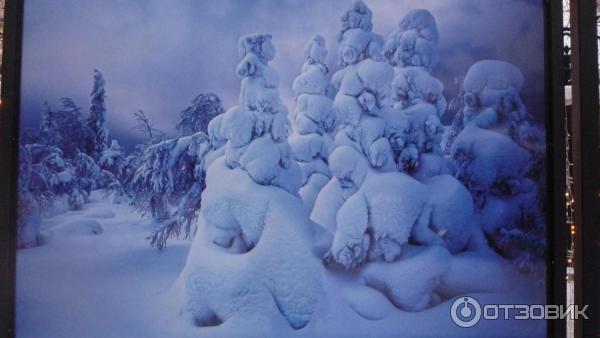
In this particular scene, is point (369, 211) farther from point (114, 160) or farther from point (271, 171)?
point (114, 160)

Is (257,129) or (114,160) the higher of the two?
A: (257,129)

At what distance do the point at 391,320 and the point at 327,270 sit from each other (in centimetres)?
42

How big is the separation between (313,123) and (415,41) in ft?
2.23

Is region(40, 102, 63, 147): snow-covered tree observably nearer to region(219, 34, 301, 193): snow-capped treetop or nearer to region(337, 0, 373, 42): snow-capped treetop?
region(219, 34, 301, 193): snow-capped treetop

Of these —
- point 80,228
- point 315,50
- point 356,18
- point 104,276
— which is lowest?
point 104,276

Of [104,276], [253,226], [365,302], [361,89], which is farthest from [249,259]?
[361,89]

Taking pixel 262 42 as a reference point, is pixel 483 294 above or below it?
below

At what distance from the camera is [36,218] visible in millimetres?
2588

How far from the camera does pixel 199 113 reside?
2627 mm

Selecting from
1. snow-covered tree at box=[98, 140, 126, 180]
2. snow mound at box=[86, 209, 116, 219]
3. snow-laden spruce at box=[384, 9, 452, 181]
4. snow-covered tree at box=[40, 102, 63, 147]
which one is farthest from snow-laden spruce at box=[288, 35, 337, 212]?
snow-covered tree at box=[40, 102, 63, 147]

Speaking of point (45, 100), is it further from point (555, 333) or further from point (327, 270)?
point (555, 333)

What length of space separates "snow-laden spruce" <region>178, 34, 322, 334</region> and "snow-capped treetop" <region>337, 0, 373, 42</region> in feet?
1.28

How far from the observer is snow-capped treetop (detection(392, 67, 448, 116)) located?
2.66 metres

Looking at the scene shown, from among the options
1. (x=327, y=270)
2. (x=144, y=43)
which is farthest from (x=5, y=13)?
(x=327, y=270)
